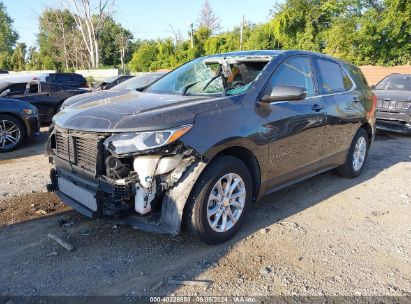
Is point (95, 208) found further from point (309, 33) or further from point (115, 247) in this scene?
point (309, 33)

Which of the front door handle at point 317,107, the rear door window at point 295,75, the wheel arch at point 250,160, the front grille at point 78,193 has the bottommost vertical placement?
the front grille at point 78,193

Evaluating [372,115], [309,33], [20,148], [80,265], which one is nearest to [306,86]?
[372,115]

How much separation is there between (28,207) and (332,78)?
408 centimetres

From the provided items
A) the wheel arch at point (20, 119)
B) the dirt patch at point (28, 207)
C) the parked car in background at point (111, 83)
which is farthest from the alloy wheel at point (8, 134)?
the parked car in background at point (111, 83)

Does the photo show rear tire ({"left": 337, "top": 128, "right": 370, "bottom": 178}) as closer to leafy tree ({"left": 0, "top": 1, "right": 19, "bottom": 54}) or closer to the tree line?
the tree line

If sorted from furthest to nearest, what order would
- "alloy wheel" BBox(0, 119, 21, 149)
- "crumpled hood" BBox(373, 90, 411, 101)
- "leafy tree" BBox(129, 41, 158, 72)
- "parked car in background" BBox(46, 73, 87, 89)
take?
"leafy tree" BBox(129, 41, 158, 72), "parked car in background" BBox(46, 73, 87, 89), "crumpled hood" BBox(373, 90, 411, 101), "alloy wheel" BBox(0, 119, 21, 149)

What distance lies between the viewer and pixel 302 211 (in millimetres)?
4484

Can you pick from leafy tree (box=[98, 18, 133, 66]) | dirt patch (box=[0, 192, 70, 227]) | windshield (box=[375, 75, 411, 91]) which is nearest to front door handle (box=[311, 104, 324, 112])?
dirt patch (box=[0, 192, 70, 227])

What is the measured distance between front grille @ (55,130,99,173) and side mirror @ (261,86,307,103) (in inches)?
65.8

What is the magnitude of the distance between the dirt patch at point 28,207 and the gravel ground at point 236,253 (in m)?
0.01

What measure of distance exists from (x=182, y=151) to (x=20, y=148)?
6.02 m

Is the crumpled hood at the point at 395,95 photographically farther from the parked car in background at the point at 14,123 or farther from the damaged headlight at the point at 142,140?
the parked car in background at the point at 14,123

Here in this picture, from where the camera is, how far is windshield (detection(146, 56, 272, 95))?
13.5 feet

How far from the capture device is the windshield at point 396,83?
1047 cm
